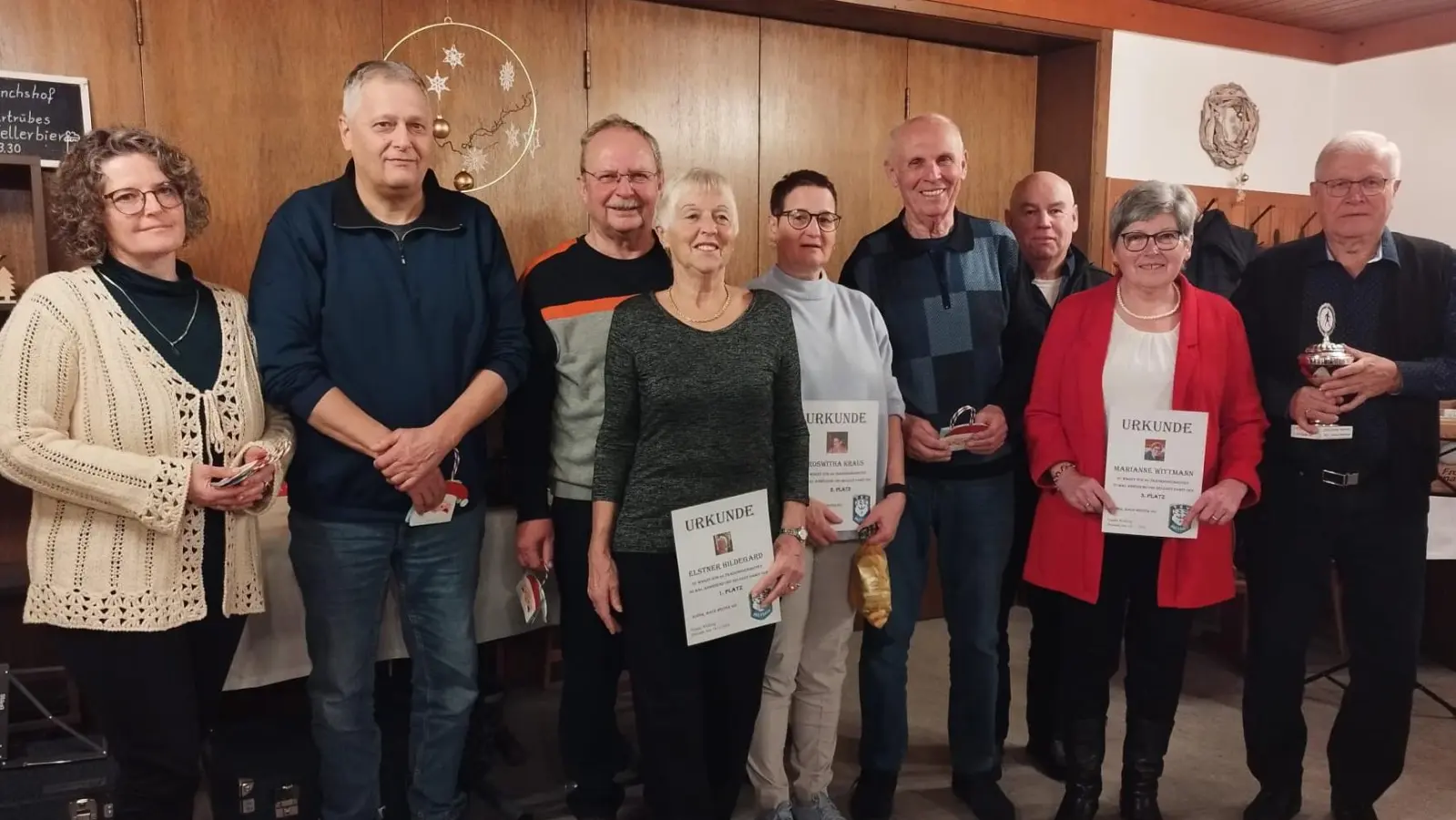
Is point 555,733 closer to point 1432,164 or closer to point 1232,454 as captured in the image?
point 1232,454

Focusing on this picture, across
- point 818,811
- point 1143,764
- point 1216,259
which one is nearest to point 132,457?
point 818,811

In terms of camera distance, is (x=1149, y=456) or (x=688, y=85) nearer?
(x=1149, y=456)

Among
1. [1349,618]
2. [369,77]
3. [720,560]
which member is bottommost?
[1349,618]

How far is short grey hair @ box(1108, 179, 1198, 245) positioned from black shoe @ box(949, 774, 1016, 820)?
143 cm

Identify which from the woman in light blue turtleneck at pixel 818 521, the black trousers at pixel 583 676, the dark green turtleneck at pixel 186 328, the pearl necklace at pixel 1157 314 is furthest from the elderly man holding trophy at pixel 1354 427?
the dark green turtleneck at pixel 186 328

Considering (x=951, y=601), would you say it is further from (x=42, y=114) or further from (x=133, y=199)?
(x=42, y=114)

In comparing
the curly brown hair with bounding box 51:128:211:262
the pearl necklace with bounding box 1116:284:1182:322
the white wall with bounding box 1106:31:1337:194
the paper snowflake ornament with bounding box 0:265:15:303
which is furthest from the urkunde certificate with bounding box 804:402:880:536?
the white wall with bounding box 1106:31:1337:194

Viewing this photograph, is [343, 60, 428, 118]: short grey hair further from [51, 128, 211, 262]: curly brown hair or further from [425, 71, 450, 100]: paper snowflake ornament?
[425, 71, 450, 100]: paper snowflake ornament

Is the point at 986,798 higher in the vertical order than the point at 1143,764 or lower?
lower

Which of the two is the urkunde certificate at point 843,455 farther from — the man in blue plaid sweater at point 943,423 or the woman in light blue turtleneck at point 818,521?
the man in blue plaid sweater at point 943,423

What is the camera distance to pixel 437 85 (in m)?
3.36

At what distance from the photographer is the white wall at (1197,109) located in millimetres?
4367

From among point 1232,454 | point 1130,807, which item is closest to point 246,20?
point 1232,454

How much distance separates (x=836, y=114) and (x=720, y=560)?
2751mm
